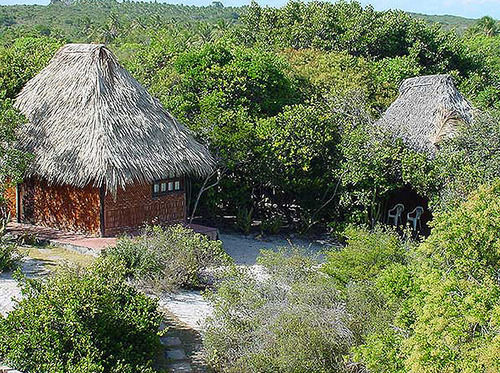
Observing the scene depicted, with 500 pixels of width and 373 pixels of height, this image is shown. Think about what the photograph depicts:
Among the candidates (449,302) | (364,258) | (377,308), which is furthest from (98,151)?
(449,302)

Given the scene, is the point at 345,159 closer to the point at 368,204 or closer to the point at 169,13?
the point at 368,204

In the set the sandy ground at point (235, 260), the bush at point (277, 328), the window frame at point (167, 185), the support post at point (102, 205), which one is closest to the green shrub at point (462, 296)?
the bush at point (277, 328)

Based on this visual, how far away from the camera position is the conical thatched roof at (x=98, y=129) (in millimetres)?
14461

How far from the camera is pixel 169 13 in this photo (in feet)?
369

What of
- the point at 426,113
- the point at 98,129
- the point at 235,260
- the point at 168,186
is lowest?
the point at 235,260

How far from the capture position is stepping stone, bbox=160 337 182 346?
395 inches

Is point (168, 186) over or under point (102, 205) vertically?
over

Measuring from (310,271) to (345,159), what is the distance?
750cm

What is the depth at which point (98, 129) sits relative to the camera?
14656mm

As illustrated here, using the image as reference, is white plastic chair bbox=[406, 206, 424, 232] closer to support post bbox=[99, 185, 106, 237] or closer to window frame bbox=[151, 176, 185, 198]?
window frame bbox=[151, 176, 185, 198]

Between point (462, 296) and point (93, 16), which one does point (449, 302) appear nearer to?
point (462, 296)

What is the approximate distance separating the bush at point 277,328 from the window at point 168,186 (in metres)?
6.19

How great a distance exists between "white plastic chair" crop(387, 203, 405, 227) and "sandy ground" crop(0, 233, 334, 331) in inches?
86.1

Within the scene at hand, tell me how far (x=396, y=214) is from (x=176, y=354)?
10.1 m
